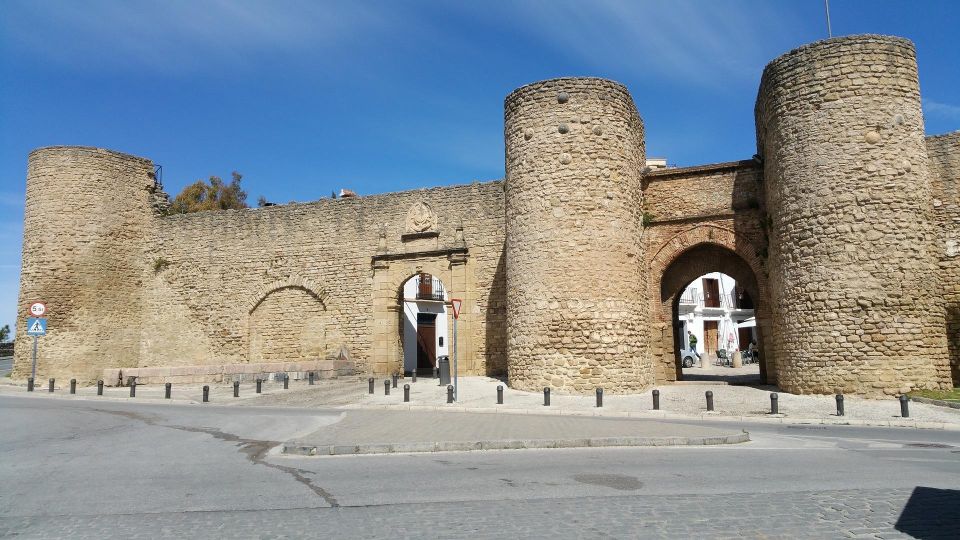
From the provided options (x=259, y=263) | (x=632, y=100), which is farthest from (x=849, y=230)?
(x=259, y=263)

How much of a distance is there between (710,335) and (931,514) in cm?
3493

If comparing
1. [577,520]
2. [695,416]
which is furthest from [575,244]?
[577,520]

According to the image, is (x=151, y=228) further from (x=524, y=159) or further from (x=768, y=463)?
(x=768, y=463)

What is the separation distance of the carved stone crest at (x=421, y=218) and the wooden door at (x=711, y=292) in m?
22.5

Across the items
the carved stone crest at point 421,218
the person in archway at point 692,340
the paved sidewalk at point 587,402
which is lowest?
the paved sidewalk at point 587,402

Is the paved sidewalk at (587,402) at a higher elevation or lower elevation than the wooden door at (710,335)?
lower

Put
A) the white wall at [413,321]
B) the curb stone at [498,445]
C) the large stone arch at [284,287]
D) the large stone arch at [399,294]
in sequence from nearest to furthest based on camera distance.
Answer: the curb stone at [498,445] → the large stone arch at [399,294] → the large stone arch at [284,287] → the white wall at [413,321]

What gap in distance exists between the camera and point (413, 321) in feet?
104

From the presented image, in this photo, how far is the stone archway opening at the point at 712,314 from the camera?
1712 cm

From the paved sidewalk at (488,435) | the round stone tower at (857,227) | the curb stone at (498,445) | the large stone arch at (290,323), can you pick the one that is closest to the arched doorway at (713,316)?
the large stone arch at (290,323)

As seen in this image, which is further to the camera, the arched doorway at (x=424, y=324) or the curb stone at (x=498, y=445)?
the arched doorway at (x=424, y=324)

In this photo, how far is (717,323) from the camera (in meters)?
37.9

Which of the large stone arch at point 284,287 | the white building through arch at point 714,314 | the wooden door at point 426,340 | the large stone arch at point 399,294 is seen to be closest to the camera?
the large stone arch at point 399,294

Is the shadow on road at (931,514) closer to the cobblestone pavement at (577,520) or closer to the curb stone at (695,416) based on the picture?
the cobblestone pavement at (577,520)
